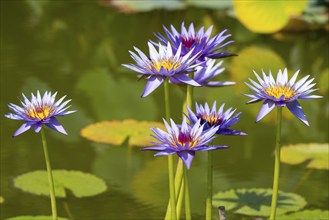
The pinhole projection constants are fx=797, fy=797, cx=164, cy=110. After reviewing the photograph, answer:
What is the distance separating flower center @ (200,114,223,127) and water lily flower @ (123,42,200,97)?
0.11 meters

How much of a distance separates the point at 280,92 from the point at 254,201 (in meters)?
0.91

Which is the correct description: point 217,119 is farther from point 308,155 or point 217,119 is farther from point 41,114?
point 308,155

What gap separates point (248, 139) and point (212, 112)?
4.90 ft

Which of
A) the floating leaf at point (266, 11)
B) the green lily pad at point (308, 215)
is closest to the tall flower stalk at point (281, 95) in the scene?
the green lily pad at point (308, 215)

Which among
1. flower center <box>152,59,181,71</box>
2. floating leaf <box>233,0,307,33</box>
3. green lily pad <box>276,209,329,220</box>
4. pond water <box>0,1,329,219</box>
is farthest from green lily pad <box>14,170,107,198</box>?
floating leaf <box>233,0,307,33</box>

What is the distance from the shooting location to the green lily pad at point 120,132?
8.51ft

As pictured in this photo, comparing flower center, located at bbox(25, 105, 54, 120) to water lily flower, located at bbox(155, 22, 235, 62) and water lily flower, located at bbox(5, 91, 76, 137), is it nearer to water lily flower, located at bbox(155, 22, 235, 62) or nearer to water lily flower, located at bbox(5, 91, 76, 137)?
water lily flower, located at bbox(5, 91, 76, 137)

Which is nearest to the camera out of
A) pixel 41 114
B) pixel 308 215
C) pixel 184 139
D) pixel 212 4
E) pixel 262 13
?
pixel 184 139

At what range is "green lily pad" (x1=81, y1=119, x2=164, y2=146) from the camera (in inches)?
102

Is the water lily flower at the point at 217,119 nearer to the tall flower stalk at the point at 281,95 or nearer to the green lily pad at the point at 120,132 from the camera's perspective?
the tall flower stalk at the point at 281,95

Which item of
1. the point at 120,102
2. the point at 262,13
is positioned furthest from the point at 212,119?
the point at 262,13

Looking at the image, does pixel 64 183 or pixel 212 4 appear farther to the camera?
pixel 212 4

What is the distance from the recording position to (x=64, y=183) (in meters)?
2.19

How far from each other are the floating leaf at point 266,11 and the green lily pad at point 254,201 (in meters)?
1.87
